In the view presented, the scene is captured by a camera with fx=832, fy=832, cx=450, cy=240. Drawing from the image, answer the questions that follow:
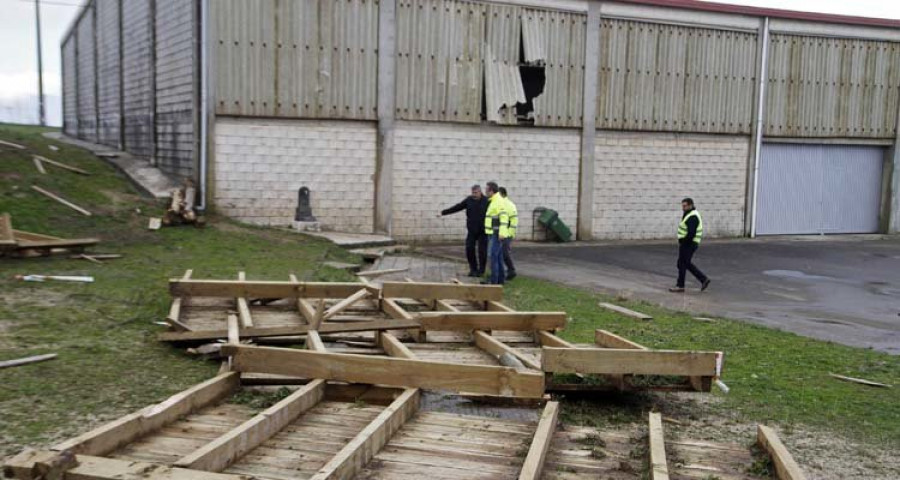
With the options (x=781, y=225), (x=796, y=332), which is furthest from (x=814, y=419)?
(x=781, y=225)

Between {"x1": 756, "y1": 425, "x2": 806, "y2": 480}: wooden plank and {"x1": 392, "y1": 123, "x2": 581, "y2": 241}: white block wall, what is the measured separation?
16544mm

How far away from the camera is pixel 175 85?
70.6ft

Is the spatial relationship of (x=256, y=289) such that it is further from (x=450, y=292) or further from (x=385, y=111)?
(x=385, y=111)

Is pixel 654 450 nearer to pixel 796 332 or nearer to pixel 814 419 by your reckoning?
pixel 814 419

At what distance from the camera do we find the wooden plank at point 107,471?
14.2 feet

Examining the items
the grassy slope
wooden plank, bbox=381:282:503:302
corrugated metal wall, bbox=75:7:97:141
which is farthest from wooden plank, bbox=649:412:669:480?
corrugated metal wall, bbox=75:7:97:141

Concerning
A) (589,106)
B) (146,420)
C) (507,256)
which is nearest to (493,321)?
(146,420)

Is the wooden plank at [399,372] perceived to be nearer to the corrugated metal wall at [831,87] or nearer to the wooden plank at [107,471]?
the wooden plank at [107,471]

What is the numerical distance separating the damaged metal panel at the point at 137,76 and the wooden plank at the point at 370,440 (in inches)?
760

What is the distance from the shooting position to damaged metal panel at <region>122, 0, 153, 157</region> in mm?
23766

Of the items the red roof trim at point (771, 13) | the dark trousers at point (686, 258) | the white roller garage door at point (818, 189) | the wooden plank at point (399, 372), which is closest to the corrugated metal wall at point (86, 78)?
the red roof trim at point (771, 13)

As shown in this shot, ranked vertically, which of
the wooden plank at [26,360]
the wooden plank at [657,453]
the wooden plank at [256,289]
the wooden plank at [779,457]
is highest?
the wooden plank at [256,289]

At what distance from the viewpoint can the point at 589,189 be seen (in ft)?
79.2

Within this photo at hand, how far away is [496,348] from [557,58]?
16.6 meters
